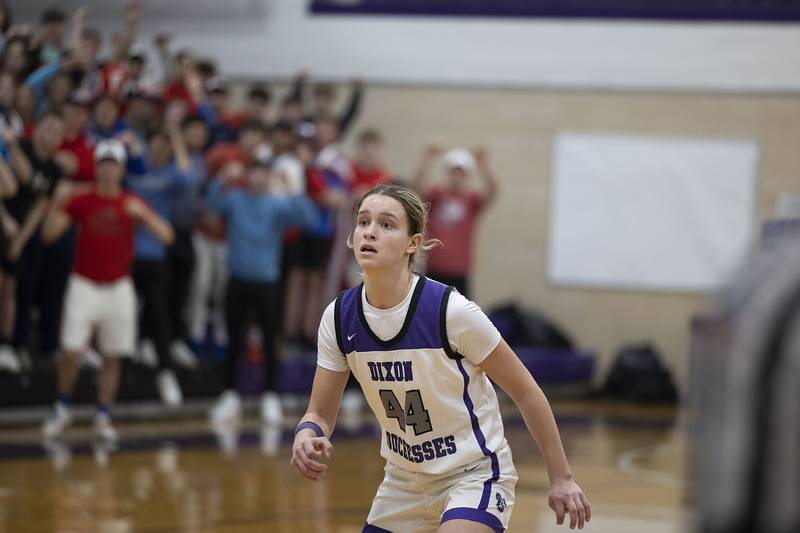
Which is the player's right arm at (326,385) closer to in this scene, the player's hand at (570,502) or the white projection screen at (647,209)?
the player's hand at (570,502)

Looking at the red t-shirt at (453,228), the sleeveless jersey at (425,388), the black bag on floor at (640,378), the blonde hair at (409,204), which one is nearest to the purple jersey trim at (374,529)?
the sleeveless jersey at (425,388)

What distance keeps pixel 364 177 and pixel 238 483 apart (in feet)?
19.6

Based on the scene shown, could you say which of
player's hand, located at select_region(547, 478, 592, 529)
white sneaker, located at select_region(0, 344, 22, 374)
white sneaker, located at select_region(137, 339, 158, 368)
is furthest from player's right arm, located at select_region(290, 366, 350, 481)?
white sneaker, located at select_region(137, 339, 158, 368)

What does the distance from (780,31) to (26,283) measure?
10.1 metres

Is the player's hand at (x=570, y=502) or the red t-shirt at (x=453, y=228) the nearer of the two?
the player's hand at (x=570, y=502)

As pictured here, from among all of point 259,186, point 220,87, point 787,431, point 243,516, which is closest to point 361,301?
point 787,431

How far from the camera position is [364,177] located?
13500 mm

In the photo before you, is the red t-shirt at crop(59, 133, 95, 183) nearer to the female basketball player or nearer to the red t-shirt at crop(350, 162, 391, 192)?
the red t-shirt at crop(350, 162, 391, 192)

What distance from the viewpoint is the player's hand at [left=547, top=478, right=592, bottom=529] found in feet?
12.0

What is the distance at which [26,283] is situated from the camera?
10.1 metres

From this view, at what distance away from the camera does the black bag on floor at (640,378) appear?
51.2 feet

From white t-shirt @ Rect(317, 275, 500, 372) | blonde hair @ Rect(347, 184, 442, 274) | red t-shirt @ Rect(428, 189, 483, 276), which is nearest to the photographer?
white t-shirt @ Rect(317, 275, 500, 372)

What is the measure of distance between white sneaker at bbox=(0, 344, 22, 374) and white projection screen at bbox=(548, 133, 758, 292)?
8.46 m

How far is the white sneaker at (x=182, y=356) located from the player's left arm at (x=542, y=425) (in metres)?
7.89
